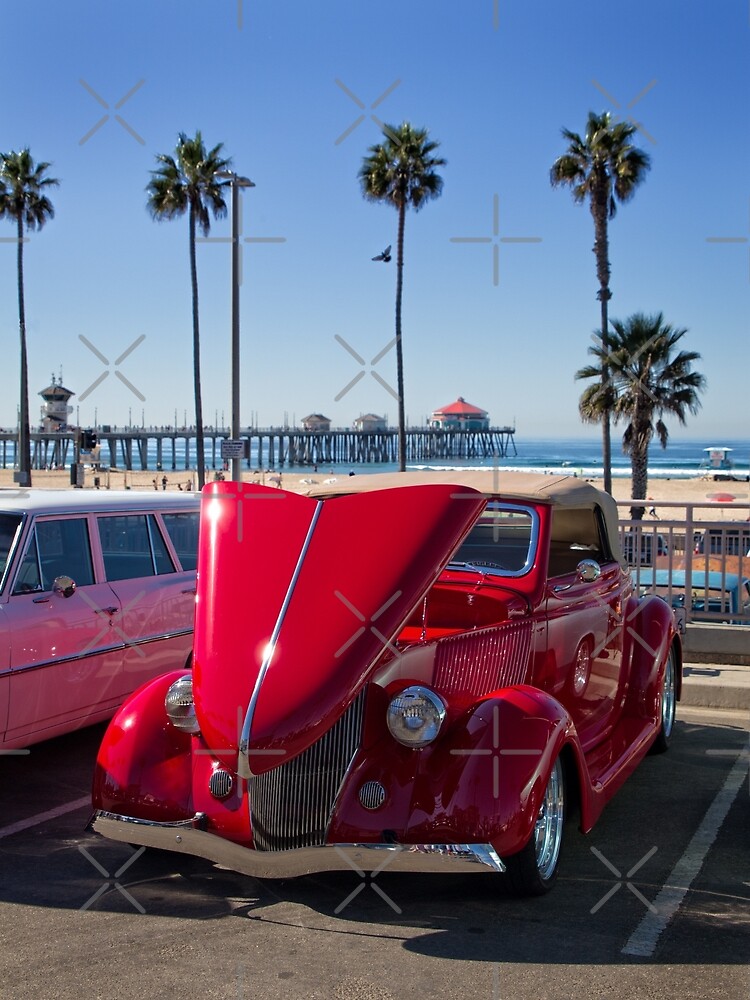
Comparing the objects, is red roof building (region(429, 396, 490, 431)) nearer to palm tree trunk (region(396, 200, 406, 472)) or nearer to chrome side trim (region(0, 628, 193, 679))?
palm tree trunk (region(396, 200, 406, 472))

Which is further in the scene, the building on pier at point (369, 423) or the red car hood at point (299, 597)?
the building on pier at point (369, 423)

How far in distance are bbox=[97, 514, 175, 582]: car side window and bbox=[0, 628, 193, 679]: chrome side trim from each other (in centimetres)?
45

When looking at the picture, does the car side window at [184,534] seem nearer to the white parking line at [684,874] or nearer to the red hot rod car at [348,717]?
the red hot rod car at [348,717]

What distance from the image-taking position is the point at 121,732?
4.75 metres

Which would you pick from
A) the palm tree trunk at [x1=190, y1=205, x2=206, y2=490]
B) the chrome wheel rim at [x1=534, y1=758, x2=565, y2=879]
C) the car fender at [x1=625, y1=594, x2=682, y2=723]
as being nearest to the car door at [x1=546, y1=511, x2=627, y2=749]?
the car fender at [x1=625, y1=594, x2=682, y2=723]

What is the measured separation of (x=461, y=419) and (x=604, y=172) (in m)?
94.4

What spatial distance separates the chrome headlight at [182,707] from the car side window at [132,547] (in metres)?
2.42

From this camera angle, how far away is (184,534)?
7.79 meters

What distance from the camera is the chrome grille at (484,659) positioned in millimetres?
4695

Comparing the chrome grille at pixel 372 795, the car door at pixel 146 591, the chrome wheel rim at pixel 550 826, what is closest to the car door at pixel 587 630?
the chrome wheel rim at pixel 550 826

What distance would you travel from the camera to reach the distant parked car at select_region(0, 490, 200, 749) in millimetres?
6016

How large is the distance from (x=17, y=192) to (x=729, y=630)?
3666 centimetres

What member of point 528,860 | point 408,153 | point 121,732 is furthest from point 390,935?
point 408,153

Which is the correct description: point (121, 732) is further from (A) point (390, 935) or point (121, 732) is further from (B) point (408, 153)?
(B) point (408, 153)
